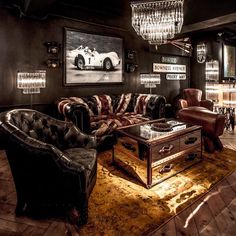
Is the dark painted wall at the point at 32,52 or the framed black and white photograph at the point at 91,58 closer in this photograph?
the dark painted wall at the point at 32,52

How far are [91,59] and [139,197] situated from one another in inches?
127

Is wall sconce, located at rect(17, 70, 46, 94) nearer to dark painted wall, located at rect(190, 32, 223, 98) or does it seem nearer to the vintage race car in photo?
the vintage race car in photo

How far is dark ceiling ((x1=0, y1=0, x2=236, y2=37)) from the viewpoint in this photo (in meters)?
3.59

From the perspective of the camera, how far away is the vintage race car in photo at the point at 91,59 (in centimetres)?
438

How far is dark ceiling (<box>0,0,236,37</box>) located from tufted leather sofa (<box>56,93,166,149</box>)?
1.56 metres

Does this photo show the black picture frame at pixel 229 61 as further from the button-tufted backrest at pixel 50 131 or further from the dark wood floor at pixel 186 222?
the button-tufted backrest at pixel 50 131

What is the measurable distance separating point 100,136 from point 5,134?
1943mm

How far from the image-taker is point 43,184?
5.85ft

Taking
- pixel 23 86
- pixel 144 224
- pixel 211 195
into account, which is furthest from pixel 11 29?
pixel 211 195

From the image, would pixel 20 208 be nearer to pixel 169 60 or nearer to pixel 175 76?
pixel 169 60

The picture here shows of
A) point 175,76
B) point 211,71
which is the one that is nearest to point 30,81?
point 175,76

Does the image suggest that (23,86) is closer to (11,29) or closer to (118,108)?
(11,29)

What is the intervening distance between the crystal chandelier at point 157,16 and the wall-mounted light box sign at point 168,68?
2.33 metres

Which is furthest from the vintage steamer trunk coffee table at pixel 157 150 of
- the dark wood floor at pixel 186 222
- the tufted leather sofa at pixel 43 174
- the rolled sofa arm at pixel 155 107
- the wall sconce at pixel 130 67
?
the wall sconce at pixel 130 67
